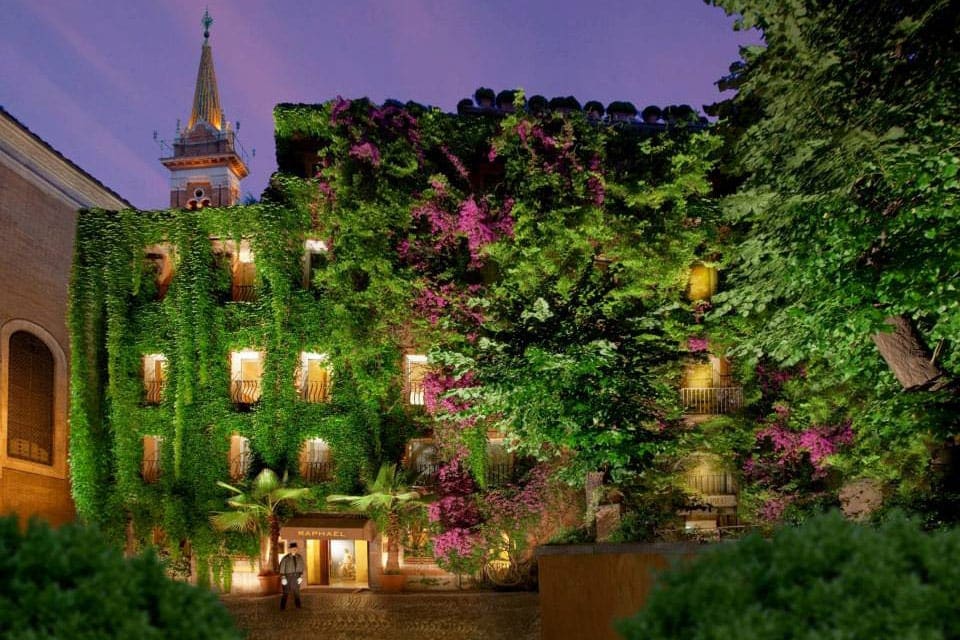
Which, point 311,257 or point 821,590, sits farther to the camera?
point 311,257

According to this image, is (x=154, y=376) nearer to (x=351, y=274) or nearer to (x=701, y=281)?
(x=351, y=274)

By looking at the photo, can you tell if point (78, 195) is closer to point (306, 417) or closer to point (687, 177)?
point (306, 417)

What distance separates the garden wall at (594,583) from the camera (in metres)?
8.89

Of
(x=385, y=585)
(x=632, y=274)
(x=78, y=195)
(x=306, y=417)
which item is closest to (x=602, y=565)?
(x=632, y=274)

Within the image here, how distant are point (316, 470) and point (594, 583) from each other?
58.9 feet

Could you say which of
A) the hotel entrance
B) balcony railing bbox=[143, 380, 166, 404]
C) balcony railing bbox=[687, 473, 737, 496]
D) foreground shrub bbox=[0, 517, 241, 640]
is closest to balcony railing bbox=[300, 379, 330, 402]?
the hotel entrance

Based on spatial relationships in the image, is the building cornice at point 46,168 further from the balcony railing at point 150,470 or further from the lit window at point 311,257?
the balcony railing at point 150,470

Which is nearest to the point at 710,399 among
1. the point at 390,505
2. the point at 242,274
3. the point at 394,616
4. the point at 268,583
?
the point at 390,505

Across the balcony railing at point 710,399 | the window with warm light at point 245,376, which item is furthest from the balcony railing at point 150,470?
the balcony railing at point 710,399

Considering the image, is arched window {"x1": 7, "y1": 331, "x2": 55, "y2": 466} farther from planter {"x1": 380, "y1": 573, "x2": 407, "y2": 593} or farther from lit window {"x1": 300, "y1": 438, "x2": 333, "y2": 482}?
planter {"x1": 380, "y1": 573, "x2": 407, "y2": 593}

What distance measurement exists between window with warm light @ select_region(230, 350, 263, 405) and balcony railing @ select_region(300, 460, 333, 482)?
9.60 ft

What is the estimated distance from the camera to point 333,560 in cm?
2816

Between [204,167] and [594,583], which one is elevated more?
[204,167]

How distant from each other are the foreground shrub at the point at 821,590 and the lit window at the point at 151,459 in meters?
25.6
